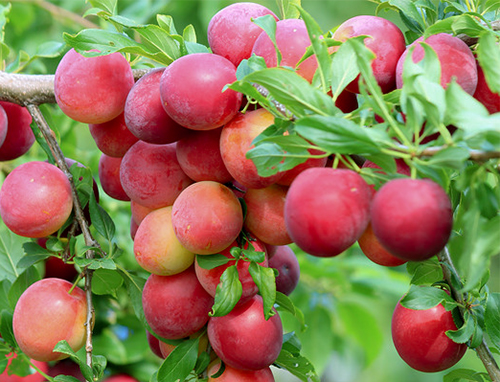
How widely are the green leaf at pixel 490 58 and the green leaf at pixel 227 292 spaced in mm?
330

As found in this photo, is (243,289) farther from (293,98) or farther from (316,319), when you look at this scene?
(316,319)

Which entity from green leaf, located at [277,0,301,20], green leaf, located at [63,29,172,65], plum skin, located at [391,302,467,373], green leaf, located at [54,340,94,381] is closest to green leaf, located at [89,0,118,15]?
green leaf, located at [63,29,172,65]

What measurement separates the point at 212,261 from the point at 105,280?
234 mm

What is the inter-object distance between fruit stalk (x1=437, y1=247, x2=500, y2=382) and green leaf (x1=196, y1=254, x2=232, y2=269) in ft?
0.88

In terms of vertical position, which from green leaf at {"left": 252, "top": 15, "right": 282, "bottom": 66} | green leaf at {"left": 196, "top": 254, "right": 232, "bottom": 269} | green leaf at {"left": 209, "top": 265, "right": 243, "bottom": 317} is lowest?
green leaf at {"left": 209, "top": 265, "right": 243, "bottom": 317}

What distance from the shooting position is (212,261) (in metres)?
0.66

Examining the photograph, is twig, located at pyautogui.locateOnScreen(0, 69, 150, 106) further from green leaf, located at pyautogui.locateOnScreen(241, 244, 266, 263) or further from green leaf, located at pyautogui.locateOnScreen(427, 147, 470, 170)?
green leaf, located at pyautogui.locateOnScreen(427, 147, 470, 170)

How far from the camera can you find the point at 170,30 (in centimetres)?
76

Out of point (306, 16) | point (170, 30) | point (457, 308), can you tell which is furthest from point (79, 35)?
point (457, 308)

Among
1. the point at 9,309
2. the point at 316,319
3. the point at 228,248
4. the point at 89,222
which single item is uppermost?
the point at 228,248

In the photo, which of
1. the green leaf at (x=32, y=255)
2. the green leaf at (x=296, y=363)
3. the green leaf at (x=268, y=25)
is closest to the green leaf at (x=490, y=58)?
the green leaf at (x=268, y=25)

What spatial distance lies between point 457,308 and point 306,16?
0.41 m

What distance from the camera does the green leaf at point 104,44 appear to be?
677mm

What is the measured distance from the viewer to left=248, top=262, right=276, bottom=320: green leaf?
0.65 m
